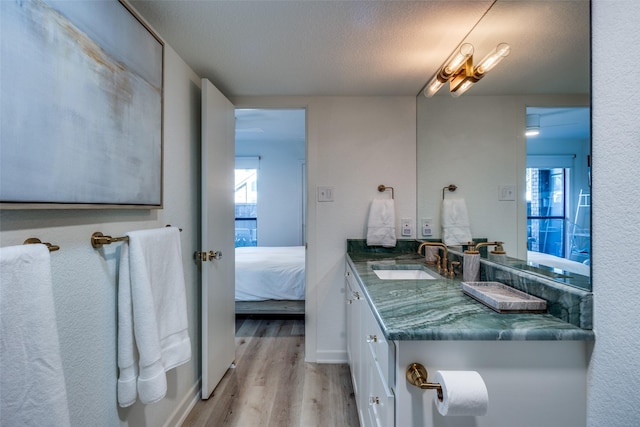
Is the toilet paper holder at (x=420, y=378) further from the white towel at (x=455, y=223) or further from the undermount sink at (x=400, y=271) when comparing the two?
the white towel at (x=455, y=223)

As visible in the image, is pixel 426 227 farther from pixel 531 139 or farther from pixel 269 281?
pixel 269 281

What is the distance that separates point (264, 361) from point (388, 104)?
2256 mm

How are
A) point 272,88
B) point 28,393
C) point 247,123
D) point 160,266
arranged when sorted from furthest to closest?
1. point 247,123
2. point 272,88
3. point 160,266
4. point 28,393

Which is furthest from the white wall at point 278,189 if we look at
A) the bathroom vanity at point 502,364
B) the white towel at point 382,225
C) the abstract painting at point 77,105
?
the bathroom vanity at point 502,364

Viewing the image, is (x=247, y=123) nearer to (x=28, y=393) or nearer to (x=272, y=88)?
(x=272, y=88)

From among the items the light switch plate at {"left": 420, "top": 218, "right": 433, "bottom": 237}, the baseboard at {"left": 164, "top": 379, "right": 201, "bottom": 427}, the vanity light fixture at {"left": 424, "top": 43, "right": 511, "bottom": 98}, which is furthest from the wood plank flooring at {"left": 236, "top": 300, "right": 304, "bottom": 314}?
the vanity light fixture at {"left": 424, "top": 43, "right": 511, "bottom": 98}

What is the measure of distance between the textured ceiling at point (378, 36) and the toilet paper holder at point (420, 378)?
958 mm

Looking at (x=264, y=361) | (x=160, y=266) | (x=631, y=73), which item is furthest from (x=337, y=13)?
(x=264, y=361)

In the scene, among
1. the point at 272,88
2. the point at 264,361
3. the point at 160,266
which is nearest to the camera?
the point at 160,266

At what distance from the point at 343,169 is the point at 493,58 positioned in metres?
1.23

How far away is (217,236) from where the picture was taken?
2.02m

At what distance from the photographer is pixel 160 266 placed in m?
1.30

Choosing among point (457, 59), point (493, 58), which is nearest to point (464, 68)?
point (457, 59)

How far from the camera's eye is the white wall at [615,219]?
2.40 ft
